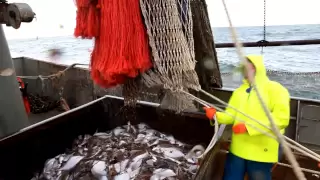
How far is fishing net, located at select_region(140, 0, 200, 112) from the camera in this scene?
1.38m

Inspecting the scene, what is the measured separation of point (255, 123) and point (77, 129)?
2.25 m

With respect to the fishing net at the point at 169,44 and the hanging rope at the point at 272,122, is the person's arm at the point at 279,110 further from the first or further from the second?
the hanging rope at the point at 272,122

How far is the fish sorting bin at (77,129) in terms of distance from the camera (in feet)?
8.34

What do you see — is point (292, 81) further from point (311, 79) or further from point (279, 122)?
point (279, 122)

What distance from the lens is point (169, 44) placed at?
1411 millimetres

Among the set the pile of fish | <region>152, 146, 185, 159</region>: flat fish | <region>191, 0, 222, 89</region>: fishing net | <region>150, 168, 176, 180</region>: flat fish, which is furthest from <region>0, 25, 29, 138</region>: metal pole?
<region>191, 0, 222, 89</region>: fishing net

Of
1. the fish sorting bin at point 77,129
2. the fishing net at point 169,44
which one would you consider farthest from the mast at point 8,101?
the fishing net at point 169,44

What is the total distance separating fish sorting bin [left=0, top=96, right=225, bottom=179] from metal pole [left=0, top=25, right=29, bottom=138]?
675 millimetres

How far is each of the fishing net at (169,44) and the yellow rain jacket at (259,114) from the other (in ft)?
2.49

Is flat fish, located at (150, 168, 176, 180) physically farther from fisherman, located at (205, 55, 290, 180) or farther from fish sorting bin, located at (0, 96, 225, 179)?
fish sorting bin, located at (0, 96, 225, 179)

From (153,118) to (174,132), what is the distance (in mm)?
344

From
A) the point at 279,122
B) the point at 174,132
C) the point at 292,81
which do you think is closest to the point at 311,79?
the point at 292,81

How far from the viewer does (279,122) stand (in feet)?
6.32

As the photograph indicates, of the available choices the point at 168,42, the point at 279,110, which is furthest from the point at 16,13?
the point at 279,110
